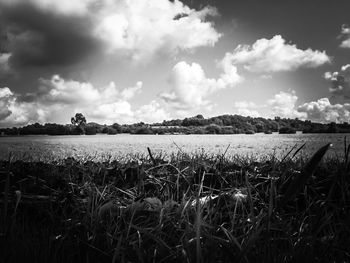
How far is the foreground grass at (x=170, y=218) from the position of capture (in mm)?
1071

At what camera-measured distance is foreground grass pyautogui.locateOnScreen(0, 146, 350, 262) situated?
1071 millimetres

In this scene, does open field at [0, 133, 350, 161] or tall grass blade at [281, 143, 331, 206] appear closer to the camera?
tall grass blade at [281, 143, 331, 206]

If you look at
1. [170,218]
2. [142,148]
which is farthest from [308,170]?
[142,148]

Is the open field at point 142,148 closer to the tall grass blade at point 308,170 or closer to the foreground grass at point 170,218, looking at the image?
the foreground grass at point 170,218

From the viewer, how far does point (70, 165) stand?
2352 mm

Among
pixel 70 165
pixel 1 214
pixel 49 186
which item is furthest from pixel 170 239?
pixel 70 165

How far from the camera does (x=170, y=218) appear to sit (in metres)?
1.37

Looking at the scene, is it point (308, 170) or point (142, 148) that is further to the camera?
point (142, 148)

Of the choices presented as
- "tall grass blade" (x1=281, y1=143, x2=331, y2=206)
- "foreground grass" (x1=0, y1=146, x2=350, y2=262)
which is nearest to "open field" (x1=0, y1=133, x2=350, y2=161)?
"foreground grass" (x1=0, y1=146, x2=350, y2=262)

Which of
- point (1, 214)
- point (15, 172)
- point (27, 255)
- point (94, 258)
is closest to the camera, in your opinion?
point (27, 255)

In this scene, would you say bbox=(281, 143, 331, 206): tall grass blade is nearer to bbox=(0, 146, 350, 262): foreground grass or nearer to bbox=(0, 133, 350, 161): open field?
bbox=(0, 146, 350, 262): foreground grass

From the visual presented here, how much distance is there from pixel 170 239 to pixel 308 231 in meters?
0.59

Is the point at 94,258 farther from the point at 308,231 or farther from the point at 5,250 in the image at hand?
the point at 308,231

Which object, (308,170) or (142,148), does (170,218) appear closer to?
(308,170)
